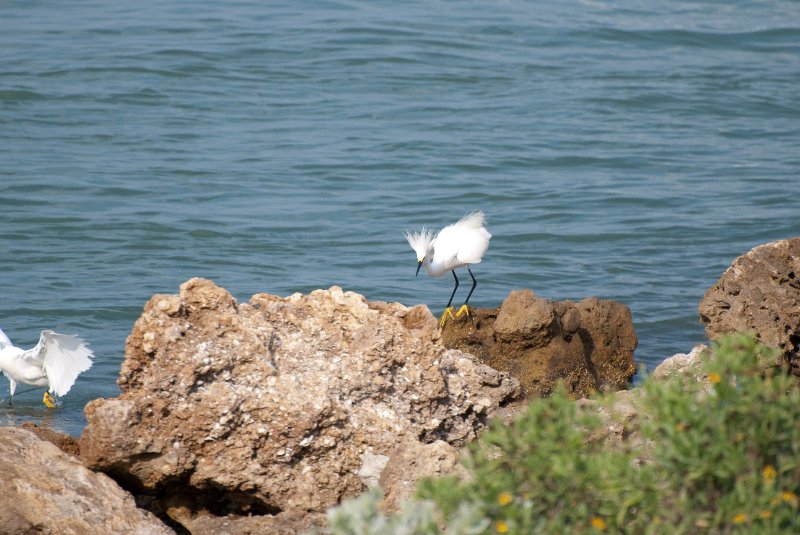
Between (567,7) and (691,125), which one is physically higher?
(567,7)

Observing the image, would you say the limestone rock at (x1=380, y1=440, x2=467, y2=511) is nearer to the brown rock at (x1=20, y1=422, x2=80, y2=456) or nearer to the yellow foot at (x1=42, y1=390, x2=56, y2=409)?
the brown rock at (x1=20, y1=422, x2=80, y2=456)

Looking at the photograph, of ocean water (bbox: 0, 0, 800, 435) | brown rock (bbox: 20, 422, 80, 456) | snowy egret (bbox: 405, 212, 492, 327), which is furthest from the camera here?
ocean water (bbox: 0, 0, 800, 435)

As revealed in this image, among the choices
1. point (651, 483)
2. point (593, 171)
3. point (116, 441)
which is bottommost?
point (593, 171)

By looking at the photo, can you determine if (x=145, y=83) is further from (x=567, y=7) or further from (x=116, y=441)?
(x=116, y=441)

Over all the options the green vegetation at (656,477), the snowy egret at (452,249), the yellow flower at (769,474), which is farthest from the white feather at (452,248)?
the yellow flower at (769,474)

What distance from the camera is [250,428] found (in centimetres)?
486

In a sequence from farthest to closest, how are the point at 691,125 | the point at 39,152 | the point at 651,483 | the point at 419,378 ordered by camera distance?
the point at 691,125
the point at 39,152
the point at 419,378
the point at 651,483

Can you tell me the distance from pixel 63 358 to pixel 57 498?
9.26ft

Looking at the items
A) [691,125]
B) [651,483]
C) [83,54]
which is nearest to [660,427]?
[651,483]

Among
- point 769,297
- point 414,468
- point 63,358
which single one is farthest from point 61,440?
point 769,297

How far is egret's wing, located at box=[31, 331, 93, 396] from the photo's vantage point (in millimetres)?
6895

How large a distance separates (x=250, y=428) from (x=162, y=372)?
0.50m

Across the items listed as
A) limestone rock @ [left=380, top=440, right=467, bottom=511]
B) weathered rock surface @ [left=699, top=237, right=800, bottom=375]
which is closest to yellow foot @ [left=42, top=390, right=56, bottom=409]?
limestone rock @ [left=380, top=440, right=467, bottom=511]

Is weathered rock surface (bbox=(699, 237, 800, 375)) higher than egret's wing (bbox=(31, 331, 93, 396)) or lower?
higher
